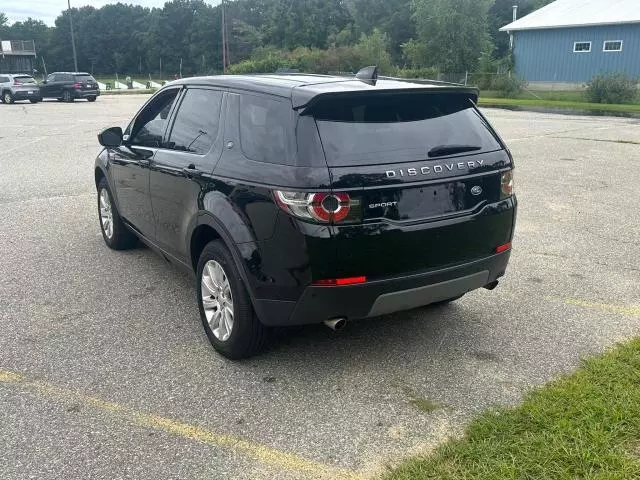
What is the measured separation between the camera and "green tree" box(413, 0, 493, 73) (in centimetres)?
4769

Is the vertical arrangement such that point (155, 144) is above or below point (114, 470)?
above

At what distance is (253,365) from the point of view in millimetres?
3910

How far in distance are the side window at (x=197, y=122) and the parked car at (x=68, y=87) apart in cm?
3411

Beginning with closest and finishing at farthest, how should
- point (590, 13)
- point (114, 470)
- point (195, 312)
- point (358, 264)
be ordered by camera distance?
point (114, 470), point (358, 264), point (195, 312), point (590, 13)

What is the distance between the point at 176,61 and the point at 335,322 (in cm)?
10620

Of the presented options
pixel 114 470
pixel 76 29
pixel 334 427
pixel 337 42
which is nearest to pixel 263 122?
pixel 334 427

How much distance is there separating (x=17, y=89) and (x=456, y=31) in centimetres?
3220

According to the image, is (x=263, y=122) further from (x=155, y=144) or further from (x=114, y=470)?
(x=114, y=470)

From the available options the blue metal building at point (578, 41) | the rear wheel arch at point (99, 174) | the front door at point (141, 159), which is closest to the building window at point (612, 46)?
the blue metal building at point (578, 41)

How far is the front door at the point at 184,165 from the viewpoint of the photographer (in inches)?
161

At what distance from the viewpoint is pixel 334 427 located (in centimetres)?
322

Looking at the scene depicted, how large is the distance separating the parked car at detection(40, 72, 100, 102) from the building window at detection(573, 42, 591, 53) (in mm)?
29993

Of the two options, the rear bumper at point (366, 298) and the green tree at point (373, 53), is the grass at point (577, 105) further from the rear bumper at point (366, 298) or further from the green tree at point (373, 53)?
the rear bumper at point (366, 298)

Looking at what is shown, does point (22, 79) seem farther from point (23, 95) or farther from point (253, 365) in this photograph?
point (253, 365)
